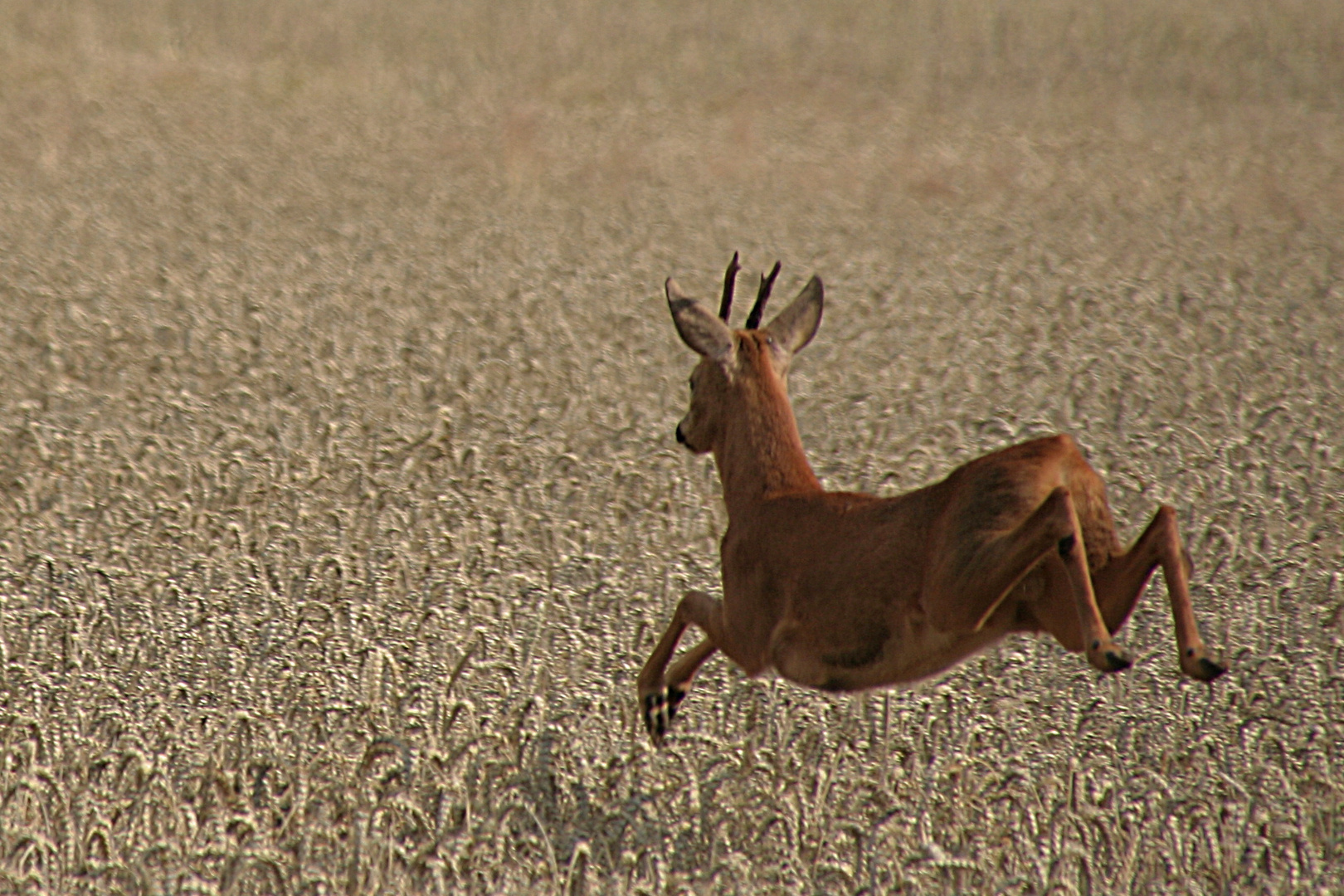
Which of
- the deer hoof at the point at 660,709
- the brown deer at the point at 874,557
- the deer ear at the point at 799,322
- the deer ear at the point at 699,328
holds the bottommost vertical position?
the deer hoof at the point at 660,709

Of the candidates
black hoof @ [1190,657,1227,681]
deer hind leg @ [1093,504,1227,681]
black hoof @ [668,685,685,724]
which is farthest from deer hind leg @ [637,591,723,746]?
black hoof @ [1190,657,1227,681]

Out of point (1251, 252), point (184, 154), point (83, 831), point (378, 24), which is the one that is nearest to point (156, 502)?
point (83, 831)

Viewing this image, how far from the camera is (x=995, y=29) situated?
29594 millimetres

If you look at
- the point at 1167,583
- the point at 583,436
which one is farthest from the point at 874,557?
the point at 583,436

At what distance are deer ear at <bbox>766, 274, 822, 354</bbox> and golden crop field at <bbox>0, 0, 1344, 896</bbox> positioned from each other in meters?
1.91

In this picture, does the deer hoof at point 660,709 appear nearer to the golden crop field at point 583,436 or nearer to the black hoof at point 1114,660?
the golden crop field at point 583,436

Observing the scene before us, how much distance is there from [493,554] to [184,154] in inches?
511

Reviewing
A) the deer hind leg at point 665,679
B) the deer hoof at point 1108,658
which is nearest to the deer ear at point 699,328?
the deer hind leg at point 665,679

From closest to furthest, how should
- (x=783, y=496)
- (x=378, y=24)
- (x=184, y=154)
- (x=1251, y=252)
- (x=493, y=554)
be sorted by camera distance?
(x=783, y=496), (x=493, y=554), (x=1251, y=252), (x=184, y=154), (x=378, y=24)

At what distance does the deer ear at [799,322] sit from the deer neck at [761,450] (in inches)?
10.7

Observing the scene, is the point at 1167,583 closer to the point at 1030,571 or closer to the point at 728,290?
the point at 1030,571

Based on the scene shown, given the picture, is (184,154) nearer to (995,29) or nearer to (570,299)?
(570,299)

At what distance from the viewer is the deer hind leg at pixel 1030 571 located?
4.79 meters

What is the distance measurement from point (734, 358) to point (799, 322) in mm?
412
